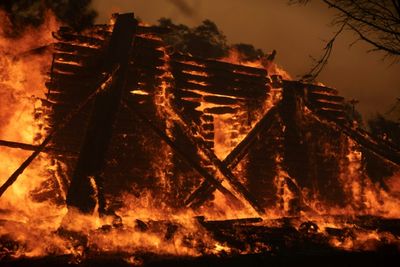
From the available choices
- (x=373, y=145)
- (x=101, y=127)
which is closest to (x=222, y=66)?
(x=101, y=127)

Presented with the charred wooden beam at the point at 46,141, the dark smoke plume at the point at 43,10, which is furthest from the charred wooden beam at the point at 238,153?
the dark smoke plume at the point at 43,10

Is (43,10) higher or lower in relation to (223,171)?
higher

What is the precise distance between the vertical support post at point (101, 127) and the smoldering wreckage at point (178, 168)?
2cm

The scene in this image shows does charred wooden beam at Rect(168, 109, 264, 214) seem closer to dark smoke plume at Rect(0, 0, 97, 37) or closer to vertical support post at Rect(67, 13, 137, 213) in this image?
vertical support post at Rect(67, 13, 137, 213)

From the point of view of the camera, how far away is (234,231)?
657 cm

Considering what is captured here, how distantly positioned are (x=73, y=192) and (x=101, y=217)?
69 cm

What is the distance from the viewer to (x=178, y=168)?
29.7 feet

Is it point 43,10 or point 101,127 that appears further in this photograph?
point 43,10

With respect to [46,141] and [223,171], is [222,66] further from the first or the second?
[46,141]

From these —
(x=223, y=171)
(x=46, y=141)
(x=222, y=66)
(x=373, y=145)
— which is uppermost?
(x=222, y=66)

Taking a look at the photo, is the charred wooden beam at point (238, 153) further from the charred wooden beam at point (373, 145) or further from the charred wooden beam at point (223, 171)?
the charred wooden beam at point (373, 145)

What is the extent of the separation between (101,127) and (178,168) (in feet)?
8.20

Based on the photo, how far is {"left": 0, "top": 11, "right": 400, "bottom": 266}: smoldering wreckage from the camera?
6.02 m

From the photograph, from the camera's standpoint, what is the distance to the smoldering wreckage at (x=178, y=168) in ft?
19.7
